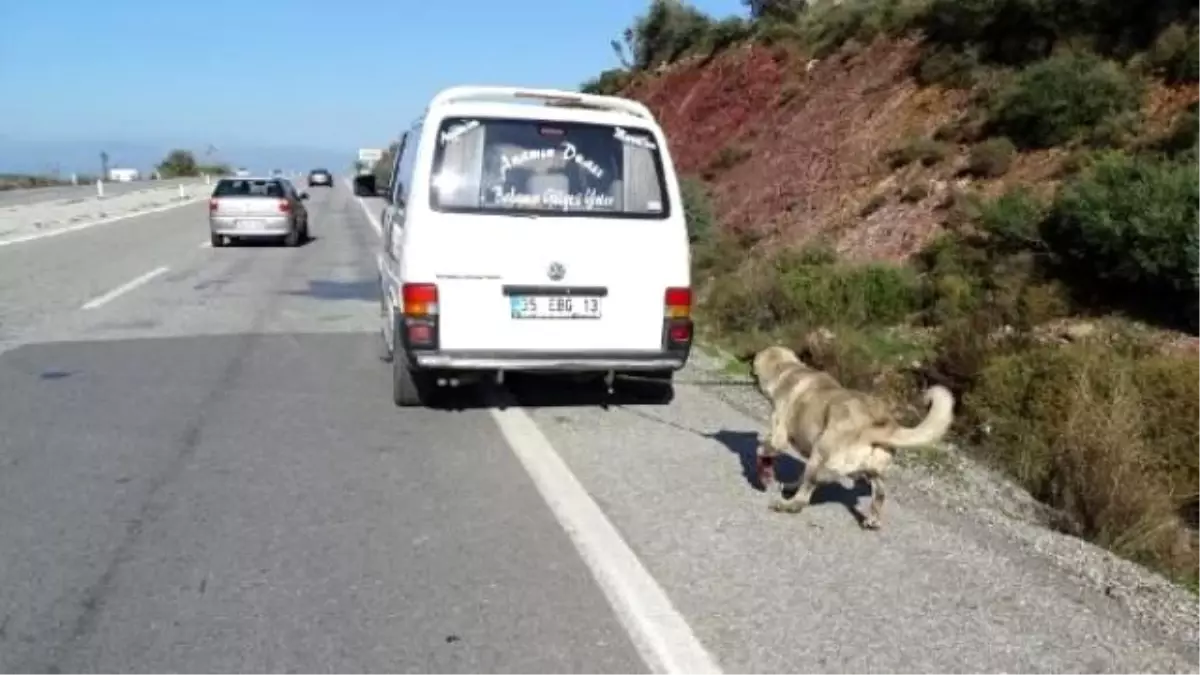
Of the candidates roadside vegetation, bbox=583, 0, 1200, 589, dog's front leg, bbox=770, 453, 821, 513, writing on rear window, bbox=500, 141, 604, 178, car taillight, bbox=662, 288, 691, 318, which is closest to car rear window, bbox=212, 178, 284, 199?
roadside vegetation, bbox=583, 0, 1200, 589

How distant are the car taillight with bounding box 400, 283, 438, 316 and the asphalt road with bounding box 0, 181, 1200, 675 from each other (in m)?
0.78

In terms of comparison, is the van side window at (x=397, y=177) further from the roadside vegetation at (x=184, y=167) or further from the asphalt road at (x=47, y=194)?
the roadside vegetation at (x=184, y=167)

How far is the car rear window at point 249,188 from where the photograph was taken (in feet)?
84.0

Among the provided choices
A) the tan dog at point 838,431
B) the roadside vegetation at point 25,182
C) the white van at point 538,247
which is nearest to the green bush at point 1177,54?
the white van at point 538,247

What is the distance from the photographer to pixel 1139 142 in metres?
15.6

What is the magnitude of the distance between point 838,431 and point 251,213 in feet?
70.7

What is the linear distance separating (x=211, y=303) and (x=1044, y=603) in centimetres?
1182

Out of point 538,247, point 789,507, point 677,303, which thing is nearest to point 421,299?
point 538,247

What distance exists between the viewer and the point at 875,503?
555cm

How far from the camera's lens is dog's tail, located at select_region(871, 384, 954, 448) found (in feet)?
16.9

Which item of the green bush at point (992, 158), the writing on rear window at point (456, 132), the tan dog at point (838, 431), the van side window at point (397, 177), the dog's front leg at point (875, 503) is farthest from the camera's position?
the green bush at point (992, 158)

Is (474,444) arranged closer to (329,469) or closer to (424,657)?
(329,469)

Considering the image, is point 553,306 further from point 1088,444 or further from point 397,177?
point 1088,444

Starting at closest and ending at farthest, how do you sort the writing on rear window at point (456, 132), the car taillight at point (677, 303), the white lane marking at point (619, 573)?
the white lane marking at point (619, 573), the writing on rear window at point (456, 132), the car taillight at point (677, 303)
